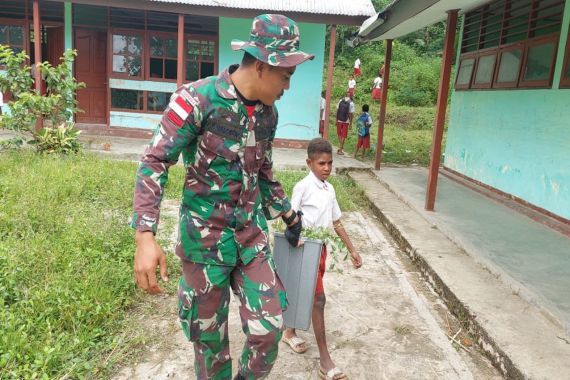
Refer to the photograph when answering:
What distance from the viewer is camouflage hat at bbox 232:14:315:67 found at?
200 cm

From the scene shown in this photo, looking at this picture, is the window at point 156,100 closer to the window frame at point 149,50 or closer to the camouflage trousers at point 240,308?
the window frame at point 149,50

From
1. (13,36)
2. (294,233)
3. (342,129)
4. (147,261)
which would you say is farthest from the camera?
(342,129)

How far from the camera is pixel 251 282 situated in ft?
7.13

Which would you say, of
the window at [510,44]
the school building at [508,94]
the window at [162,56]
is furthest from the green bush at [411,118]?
the window at [162,56]

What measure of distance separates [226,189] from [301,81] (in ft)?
30.8

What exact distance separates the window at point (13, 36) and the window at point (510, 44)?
9533mm

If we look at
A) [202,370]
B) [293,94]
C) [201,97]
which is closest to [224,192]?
[201,97]

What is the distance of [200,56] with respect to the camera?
1114 centimetres

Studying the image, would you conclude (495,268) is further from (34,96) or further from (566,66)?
(34,96)

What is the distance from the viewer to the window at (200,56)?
11086 millimetres

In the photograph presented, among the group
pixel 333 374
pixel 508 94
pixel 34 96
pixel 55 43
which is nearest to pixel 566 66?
pixel 508 94

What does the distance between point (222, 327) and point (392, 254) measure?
10.6ft

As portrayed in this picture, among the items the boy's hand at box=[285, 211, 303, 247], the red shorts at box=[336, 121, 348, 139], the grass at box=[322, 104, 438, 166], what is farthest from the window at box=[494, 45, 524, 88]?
the boy's hand at box=[285, 211, 303, 247]

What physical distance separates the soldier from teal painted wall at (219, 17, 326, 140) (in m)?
8.99
